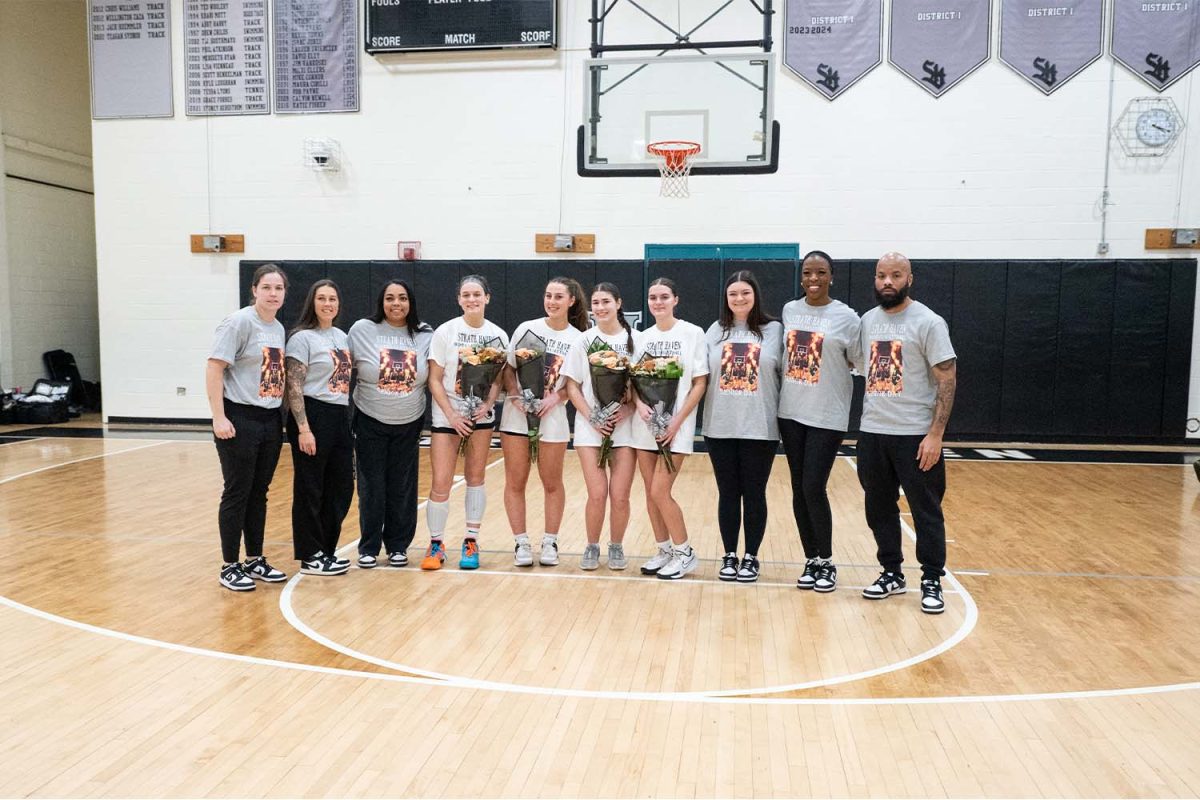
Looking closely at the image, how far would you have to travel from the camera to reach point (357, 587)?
4594 mm

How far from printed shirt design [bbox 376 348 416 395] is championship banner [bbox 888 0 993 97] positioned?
8800 millimetres

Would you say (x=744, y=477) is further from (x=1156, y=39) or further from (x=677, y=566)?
(x=1156, y=39)

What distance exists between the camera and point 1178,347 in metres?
10.8

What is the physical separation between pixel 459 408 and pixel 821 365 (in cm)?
191

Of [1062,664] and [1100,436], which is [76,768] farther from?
[1100,436]

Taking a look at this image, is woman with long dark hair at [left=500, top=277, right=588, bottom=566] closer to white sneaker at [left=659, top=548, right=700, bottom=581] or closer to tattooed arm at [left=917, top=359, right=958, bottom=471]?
white sneaker at [left=659, top=548, right=700, bottom=581]

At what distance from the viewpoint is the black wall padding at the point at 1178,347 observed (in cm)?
1067

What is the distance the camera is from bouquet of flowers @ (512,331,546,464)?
15.4 ft

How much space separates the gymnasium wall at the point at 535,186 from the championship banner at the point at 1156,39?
20 centimetres

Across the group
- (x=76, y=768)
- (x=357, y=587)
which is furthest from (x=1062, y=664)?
(x=76, y=768)

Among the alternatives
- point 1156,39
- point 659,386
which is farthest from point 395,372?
point 1156,39

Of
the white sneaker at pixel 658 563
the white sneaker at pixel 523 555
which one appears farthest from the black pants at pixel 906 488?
the white sneaker at pixel 523 555

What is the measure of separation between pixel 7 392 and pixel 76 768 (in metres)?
12.1

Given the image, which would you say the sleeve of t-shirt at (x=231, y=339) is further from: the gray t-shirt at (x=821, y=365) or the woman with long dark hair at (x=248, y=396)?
the gray t-shirt at (x=821, y=365)
